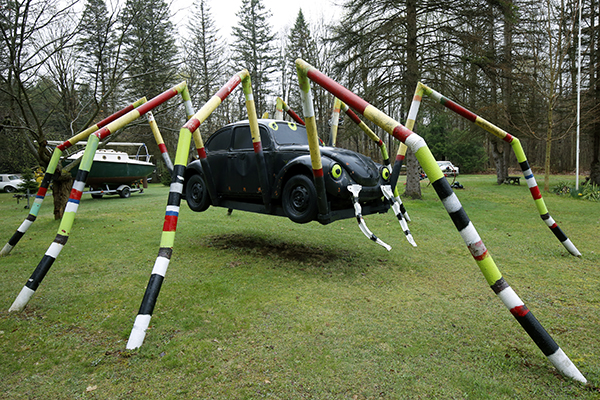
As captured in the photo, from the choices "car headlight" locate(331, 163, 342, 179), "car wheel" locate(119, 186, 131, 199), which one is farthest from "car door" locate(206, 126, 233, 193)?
"car wheel" locate(119, 186, 131, 199)

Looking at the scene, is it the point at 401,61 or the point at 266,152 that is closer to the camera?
the point at 266,152

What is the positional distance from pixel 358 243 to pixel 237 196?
2849 mm

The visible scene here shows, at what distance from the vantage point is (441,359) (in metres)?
2.76

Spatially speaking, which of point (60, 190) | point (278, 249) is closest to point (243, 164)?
point (278, 249)

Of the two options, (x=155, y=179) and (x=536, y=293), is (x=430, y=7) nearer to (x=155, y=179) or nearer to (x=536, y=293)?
(x=536, y=293)

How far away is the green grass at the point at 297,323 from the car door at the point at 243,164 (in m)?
1.22

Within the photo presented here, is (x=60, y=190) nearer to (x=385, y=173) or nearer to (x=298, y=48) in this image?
(x=385, y=173)

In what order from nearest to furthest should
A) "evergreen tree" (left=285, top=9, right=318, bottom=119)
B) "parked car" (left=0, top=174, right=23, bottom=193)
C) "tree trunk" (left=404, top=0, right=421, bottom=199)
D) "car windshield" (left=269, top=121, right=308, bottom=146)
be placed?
"car windshield" (left=269, top=121, right=308, bottom=146), "tree trunk" (left=404, top=0, right=421, bottom=199), "parked car" (left=0, top=174, right=23, bottom=193), "evergreen tree" (left=285, top=9, right=318, bottom=119)

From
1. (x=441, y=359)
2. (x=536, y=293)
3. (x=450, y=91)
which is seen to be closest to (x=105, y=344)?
(x=441, y=359)

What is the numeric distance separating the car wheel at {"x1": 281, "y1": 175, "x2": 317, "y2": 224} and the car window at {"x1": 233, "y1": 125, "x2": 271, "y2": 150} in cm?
86

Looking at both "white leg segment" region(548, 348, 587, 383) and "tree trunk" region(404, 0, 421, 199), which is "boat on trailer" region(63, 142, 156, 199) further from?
"white leg segment" region(548, 348, 587, 383)

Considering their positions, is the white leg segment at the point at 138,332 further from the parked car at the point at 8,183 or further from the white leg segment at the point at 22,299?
the parked car at the point at 8,183

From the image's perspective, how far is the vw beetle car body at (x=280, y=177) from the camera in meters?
4.57

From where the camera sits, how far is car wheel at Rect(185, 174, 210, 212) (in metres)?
6.04
